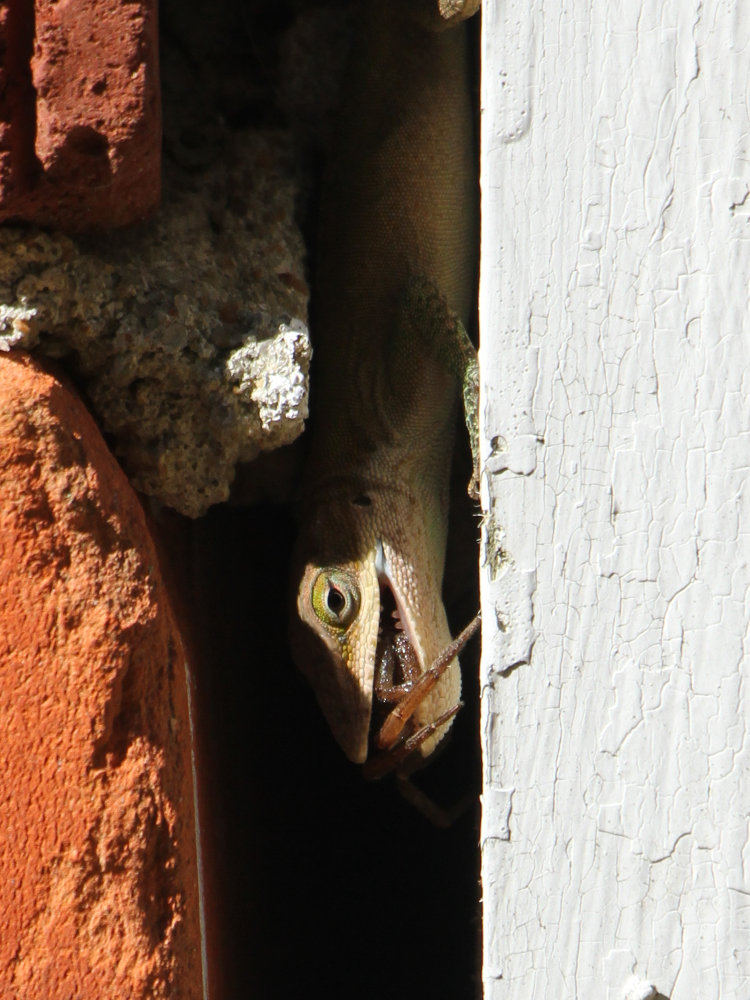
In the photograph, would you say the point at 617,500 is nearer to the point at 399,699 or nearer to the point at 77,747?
the point at 77,747

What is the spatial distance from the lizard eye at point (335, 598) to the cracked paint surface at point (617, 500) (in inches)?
33.9

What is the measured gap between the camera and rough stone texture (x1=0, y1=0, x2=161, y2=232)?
1.11m

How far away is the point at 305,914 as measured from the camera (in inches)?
71.3

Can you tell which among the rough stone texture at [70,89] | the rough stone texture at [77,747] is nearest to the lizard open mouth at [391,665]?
the rough stone texture at [77,747]

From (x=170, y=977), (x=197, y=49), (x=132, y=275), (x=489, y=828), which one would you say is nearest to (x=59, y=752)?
(x=170, y=977)

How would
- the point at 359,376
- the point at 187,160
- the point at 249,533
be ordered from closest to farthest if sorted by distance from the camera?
the point at 187,160, the point at 249,533, the point at 359,376

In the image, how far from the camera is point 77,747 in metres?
1.07

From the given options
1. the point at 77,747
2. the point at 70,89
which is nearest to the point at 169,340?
the point at 70,89

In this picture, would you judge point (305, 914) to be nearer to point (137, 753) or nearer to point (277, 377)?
point (137, 753)

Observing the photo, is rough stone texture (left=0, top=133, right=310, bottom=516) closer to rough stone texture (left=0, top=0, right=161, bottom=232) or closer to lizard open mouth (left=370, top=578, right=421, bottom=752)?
rough stone texture (left=0, top=0, right=161, bottom=232)

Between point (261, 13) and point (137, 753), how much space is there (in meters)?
1.56

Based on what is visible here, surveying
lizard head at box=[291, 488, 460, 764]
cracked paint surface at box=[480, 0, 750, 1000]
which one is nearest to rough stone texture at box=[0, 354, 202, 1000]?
cracked paint surface at box=[480, 0, 750, 1000]

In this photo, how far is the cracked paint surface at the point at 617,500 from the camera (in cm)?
104

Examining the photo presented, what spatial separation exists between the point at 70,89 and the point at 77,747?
0.66 m
